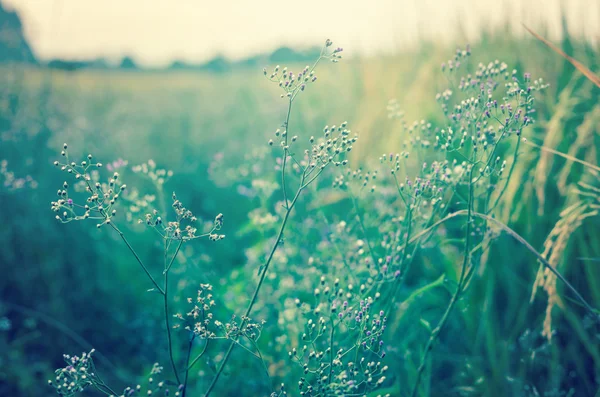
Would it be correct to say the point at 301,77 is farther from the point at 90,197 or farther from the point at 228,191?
the point at 228,191

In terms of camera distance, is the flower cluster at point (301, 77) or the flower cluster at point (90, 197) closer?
the flower cluster at point (90, 197)

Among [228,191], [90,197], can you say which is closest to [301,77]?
[90,197]

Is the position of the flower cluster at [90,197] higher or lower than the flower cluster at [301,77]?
lower

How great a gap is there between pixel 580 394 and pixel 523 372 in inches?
12.0

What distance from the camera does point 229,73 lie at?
7105mm

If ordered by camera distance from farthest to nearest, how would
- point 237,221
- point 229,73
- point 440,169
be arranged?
point 229,73, point 237,221, point 440,169

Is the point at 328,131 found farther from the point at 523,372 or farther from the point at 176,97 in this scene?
the point at 176,97

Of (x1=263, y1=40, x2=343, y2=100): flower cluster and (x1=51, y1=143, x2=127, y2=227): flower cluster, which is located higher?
(x1=263, y1=40, x2=343, y2=100): flower cluster

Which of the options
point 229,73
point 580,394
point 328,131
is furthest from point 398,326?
point 229,73

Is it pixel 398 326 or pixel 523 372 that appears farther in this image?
pixel 398 326

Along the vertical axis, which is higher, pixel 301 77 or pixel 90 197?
pixel 301 77

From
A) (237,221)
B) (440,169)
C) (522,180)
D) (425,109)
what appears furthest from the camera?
(237,221)

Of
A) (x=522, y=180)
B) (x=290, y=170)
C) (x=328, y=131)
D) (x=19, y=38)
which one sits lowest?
(x=522, y=180)

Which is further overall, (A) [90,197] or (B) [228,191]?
(B) [228,191]
